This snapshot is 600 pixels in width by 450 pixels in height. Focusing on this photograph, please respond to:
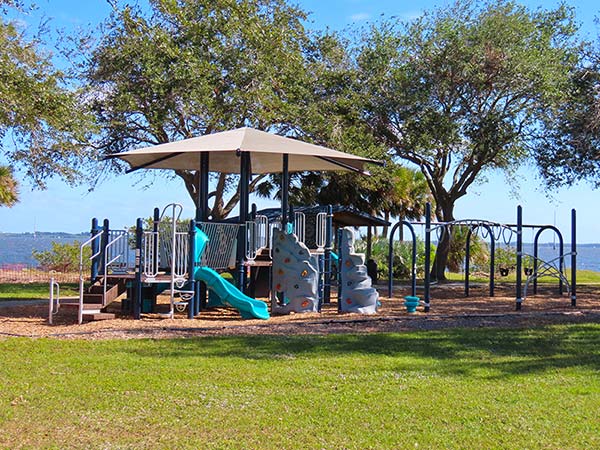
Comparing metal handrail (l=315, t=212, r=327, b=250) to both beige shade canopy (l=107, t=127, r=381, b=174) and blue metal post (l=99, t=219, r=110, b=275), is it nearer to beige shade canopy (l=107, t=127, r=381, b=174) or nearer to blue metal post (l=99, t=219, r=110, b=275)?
beige shade canopy (l=107, t=127, r=381, b=174)

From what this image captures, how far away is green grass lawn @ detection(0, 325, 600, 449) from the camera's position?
237 inches

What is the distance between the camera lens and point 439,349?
1041cm

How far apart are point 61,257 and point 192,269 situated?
1752 centimetres

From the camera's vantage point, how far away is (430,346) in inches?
420

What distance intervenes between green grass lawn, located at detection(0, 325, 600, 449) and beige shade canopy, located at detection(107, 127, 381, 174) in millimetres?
5001

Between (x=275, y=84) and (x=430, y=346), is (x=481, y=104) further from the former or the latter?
(x=430, y=346)

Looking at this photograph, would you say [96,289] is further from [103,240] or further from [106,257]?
[103,240]

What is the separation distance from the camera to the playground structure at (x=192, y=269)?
45.9 feet

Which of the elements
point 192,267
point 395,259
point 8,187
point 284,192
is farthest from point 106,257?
point 395,259

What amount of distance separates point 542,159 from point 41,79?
15.4 meters

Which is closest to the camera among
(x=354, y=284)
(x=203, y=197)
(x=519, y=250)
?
(x=354, y=284)

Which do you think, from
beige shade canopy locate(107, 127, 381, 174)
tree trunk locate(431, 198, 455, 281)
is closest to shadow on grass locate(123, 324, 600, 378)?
beige shade canopy locate(107, 127, 381, 174)

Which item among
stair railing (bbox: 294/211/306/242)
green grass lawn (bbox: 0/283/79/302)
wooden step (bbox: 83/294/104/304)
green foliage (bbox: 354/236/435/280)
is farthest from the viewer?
green foliage (bbox: 354/236/435/280)

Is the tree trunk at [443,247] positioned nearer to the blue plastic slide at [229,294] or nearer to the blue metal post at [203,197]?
the blue metal post at [203,197]
